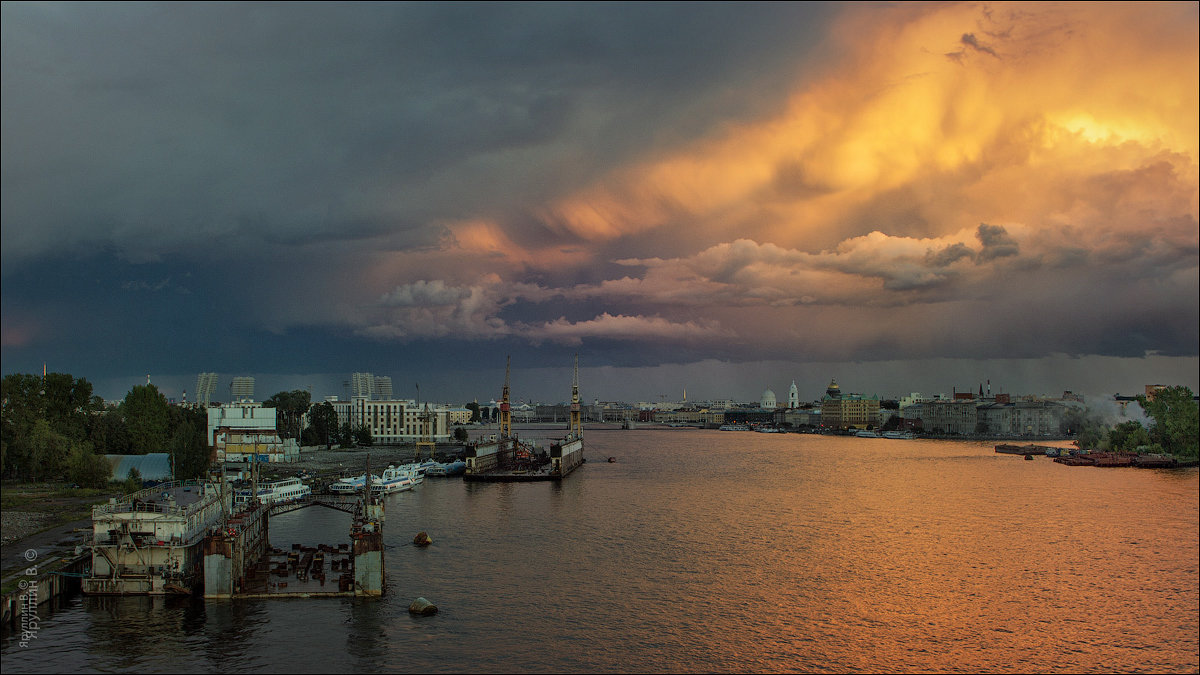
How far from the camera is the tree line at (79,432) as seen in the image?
59.8 metres

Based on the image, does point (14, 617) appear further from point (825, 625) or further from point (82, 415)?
point (82, 415)

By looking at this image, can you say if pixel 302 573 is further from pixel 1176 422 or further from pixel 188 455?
pixel 1176 422

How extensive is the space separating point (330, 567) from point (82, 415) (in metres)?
49.4

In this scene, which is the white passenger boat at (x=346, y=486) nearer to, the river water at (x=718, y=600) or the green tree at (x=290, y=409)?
the river water at (x=718, y=600)

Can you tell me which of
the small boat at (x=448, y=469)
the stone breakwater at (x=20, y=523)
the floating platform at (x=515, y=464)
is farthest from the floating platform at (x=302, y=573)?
the small boat at (x=448, y=469)

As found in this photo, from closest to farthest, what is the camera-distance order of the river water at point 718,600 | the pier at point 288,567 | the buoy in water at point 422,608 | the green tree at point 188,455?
1. the river water at point 718,600
2. the buoy in water at point 422,608
3. the pier at point 288,567
4. the green tree at point 188,455

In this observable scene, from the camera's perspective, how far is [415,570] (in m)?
38.9

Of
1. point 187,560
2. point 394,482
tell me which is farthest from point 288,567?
point 394,482

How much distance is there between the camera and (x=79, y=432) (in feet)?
229

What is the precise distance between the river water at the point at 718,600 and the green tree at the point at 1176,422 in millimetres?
47234

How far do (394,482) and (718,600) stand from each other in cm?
4890

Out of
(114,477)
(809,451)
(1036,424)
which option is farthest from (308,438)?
(1036,424)

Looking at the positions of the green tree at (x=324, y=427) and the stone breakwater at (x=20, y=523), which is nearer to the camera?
the stone breakwater at (x=20, y=523)

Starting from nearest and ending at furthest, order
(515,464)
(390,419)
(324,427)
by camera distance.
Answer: (515,464) → (324,427) → (390,419)
